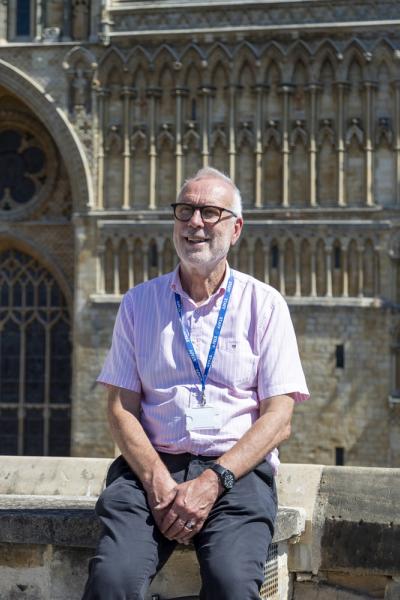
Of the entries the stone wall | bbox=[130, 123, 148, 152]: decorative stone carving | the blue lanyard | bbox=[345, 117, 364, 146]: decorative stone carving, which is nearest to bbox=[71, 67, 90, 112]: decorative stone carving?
bbox=[130, 123, 148, 152]: decorative stone carving

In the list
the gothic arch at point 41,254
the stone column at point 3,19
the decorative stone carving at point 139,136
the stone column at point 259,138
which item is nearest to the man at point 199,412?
the stone column at point 259,138

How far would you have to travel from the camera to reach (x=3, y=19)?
2028cm

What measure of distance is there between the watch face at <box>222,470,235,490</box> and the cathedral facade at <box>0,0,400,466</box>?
14584mm

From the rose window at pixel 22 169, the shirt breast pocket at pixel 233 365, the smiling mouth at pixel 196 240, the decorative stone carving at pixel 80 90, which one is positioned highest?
the decorative stone carving at pixel 80 90

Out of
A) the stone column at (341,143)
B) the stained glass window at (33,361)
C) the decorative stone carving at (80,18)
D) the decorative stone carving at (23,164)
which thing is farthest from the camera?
the decorative stone carving at (23,164)

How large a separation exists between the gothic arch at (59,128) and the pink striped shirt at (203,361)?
1515cm

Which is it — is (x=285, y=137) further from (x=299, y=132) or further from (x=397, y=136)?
(x=397, y=136)

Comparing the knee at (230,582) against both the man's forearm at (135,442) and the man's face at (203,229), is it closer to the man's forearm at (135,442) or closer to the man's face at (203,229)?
the man's forearm at (135,442)

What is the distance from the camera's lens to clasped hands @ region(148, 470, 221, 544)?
4.13 metres

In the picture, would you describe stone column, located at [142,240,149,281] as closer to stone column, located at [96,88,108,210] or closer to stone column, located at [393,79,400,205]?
stone column, located at [96,88,108,210]

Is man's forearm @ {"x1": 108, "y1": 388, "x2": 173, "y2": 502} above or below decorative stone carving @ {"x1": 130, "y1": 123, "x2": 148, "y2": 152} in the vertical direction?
below

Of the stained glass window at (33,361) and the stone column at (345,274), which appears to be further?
the stained glass window at (33,361)

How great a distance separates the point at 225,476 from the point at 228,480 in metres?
0.02

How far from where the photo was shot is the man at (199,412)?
4.06 metres
